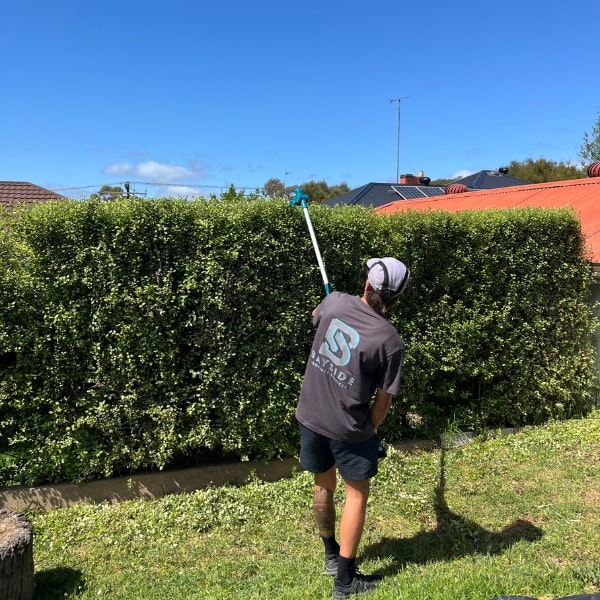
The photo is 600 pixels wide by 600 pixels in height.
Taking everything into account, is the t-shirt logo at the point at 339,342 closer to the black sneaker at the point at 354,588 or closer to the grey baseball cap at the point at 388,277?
the grey baseball cap at the point at 388,277

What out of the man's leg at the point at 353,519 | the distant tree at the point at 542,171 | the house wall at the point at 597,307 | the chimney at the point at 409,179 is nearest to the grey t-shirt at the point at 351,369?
the man's leg at the point at 353,519

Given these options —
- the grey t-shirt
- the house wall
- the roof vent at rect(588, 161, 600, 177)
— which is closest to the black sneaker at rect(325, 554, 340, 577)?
the grey t-shirt

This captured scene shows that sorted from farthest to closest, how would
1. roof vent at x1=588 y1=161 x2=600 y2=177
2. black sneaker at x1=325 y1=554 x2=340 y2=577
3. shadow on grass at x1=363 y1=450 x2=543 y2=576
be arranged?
roof vent at x1=588 y1=161 x2=600 y2=177, shadow on grass at x1=363 y1=450 x2=543 y2=576, black sneaker at x1=325 y1=554 x2=340 y2=577

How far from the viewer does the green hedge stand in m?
4.01

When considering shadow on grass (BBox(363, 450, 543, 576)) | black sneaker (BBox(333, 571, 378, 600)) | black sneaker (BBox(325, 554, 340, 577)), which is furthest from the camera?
shadow on grass (BBox(363, 450, 543, 576))

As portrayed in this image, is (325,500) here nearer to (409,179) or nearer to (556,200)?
(556,200)

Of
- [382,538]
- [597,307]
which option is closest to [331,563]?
[382,538]

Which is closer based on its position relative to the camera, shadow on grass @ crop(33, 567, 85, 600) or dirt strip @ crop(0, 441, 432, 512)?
shadow on grass @ crop(33, 567, 85, 600)

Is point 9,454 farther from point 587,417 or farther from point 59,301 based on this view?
point 587,417

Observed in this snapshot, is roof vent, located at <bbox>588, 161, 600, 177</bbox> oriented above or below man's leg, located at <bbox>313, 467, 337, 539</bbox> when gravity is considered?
above

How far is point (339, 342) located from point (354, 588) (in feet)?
4.41

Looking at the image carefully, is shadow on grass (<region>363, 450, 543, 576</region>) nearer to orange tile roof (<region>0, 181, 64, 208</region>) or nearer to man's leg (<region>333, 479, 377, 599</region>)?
man's leg (<region>333, 479, 377, 599</region>)

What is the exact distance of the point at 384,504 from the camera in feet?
13.4

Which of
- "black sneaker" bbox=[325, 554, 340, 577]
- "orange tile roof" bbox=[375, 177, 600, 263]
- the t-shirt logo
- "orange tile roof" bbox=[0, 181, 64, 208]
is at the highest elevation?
"orange tile roof" bbox=[0, 181, 64, 208]
